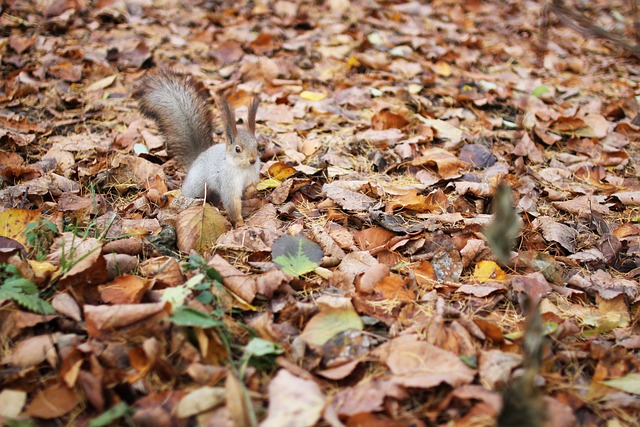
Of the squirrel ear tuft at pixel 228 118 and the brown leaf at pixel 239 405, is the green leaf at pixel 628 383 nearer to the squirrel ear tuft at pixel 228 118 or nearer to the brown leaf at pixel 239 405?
the brown leaf at pixel 239 405

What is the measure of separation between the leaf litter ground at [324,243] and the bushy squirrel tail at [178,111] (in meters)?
0.21

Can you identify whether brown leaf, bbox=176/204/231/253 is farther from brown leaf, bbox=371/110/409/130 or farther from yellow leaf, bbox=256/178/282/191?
brown leaf, bbox=371/110/409/130

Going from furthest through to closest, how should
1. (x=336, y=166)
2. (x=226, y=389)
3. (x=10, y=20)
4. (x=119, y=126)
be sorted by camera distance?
(x=10, y=20), (x=119, y=126), (x=336, y=166), (x=226, y=389)

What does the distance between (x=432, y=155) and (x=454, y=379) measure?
1.73m

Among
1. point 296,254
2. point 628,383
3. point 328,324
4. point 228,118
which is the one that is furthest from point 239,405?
point 228,118

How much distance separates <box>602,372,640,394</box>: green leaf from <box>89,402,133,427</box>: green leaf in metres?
1.35

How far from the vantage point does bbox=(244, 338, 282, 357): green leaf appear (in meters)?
1.51

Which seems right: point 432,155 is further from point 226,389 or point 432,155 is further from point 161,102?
point 226,389

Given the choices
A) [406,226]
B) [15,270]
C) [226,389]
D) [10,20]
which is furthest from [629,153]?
[10,20]

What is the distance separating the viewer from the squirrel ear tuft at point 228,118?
232cm

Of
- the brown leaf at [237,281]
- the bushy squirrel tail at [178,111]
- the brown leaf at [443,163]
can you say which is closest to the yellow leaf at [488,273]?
the brown leaf at [443,163]

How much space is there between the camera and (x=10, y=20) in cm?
425

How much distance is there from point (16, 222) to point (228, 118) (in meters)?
0.95

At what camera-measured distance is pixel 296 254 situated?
2.03 meters
